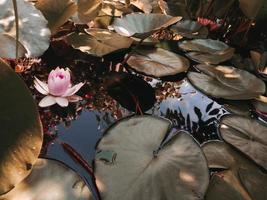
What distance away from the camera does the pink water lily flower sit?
1.00 meters

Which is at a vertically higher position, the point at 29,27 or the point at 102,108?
the point at 29,27

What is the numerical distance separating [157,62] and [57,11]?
43 centimetres

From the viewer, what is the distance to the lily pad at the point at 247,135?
1015 mm

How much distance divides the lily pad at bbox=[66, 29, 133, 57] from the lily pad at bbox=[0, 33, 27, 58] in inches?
9.8

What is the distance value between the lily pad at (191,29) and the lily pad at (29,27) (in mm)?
703

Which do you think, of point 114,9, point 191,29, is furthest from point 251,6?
point 114,9

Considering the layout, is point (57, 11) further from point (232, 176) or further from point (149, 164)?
point (232, 176)

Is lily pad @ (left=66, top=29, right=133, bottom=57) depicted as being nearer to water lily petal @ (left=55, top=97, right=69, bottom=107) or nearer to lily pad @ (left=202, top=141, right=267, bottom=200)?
water lily petal @ (left=55, top=97, right=69, bottom=107)

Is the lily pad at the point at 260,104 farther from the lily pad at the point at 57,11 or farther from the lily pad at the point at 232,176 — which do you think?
the lily pad at the point at 57,11

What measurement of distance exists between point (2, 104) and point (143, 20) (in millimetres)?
937

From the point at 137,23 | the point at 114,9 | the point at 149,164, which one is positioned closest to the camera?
the point at 149,164

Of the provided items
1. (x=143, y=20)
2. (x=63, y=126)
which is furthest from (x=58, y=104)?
(x=143, y=20)

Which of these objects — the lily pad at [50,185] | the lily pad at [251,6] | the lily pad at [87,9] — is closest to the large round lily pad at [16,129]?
the lily pad at [50,185]

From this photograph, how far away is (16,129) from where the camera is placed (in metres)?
0.68
